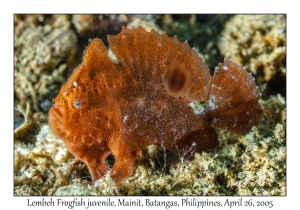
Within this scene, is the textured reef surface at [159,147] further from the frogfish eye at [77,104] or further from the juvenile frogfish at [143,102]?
the frogfish eye at [77,104]

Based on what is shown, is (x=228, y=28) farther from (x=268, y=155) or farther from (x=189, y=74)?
(x=268, y=155)

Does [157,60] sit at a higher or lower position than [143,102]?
higher

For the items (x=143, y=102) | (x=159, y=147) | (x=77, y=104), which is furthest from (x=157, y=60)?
(x=159, y=147)

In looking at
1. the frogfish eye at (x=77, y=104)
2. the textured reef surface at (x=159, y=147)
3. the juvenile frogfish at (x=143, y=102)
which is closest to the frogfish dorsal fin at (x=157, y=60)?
the juvenile frogfish at (x=143, y=102)

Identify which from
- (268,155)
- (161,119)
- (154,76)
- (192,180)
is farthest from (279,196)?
(154,76)

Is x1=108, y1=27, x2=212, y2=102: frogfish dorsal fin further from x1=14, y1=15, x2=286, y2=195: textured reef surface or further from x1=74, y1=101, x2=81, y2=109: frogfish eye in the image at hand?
x1=14, y1=15, x2=286, y2=195: textured reef surface

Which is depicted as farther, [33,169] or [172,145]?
[33,169]

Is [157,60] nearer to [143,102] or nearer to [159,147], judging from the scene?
[143,102]
